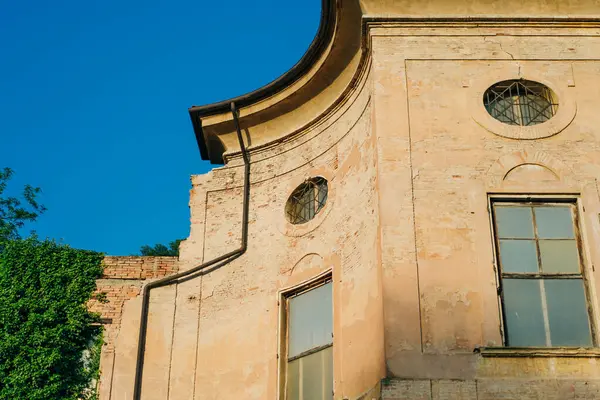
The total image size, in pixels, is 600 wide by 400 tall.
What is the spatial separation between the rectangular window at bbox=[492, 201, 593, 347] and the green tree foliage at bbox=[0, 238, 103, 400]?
7.52m

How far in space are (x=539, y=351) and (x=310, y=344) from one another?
418 cm

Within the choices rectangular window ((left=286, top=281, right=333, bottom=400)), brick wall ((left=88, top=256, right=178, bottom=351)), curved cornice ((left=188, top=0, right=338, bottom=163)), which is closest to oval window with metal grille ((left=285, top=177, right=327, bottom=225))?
rectangular window ((left=286, top=281, right=333, bottom=400))

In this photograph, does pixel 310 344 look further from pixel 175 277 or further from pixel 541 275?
pixel 541 275

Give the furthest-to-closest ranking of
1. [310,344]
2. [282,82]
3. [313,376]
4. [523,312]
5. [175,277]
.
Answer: [282,82], [175,277], [310,344], [313,376], [523,312]

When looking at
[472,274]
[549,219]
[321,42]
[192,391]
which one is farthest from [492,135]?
[192,391]

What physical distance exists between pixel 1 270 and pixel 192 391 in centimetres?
429

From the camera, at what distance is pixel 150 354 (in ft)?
50.4

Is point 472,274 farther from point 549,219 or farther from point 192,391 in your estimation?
point 192,391

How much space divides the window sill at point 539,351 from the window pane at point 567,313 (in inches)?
12.7

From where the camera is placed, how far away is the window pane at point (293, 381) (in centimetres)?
1394

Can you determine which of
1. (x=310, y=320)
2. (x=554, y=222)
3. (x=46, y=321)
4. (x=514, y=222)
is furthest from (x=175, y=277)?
(x=554, y=222)

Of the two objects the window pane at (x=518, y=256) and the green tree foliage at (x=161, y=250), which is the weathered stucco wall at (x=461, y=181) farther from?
the green tree foliage at (x=161, y=250)

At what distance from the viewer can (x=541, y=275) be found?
472 inches

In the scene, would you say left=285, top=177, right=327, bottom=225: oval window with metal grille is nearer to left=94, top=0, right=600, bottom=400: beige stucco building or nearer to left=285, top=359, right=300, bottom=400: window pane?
left=94, top=0, right=600, bottom=400: beige stucco building
